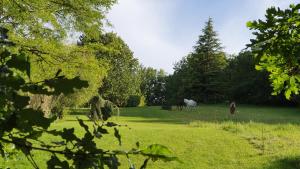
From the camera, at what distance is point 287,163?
500 inches

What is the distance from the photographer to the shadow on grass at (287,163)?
488 inches

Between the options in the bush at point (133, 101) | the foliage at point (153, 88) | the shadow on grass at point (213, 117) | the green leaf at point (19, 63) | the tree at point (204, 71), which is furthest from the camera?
the foliage at point (153, 88)

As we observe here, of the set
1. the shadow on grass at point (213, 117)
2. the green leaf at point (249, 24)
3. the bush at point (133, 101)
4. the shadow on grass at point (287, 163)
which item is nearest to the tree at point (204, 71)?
the bush at point (133, 101)

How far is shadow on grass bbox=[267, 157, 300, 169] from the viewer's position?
40.7ft

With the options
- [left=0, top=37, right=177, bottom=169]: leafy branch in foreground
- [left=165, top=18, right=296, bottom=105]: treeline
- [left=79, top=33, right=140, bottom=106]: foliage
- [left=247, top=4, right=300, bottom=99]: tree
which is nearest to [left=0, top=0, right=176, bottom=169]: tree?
[left=0, top=37, right=177, bottom=169]: leafy branch in foreground

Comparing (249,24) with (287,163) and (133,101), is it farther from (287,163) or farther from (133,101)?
(133,101)

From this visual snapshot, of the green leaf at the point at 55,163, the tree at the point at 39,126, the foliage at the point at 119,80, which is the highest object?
the foliage at the point at 119,80

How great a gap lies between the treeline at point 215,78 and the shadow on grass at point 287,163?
40.2 metres

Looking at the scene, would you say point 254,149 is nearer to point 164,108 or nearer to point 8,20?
point 8,20

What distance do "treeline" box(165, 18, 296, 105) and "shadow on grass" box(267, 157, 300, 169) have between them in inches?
1583

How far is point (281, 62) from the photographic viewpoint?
289cm

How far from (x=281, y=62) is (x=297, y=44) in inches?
10.5

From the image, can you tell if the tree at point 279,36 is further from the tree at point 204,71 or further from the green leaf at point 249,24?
the tree at point 204,71

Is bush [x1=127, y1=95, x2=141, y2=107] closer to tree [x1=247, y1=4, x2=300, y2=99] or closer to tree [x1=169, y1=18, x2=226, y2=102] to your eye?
tree [x1=169, y1=18, x2=226, y2=102]
